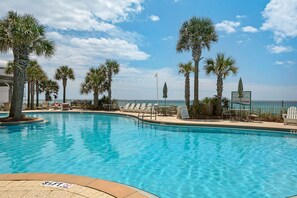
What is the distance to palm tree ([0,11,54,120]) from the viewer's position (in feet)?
48.3

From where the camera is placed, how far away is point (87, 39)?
1970 centimetres

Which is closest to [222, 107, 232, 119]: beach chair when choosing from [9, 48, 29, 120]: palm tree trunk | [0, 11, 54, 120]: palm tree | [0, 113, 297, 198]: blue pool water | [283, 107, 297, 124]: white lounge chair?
[283, 107, 297, 124]: white lounge chair

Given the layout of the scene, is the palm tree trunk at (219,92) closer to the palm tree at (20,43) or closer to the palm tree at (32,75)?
the palm tree at (20,43)

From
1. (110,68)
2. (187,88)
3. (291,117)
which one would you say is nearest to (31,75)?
(110,68)

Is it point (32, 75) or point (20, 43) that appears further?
point (32, 75)

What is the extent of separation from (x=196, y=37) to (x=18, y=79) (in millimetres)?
12483

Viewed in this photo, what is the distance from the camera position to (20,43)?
1502cm

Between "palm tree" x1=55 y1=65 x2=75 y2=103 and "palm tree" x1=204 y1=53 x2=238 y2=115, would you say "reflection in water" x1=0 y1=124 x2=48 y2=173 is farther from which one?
"palm tree" x1=55 y1=65 x2=75 y2=103

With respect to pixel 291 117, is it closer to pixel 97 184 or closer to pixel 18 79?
pixel 97 184

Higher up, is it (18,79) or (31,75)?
(31,75)

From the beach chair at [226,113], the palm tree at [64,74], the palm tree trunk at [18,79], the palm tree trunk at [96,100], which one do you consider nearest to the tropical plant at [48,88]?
the palm tree at [64,74]

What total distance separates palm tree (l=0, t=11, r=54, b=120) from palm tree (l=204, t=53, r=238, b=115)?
11094 mm

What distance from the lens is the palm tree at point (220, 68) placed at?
17828mm

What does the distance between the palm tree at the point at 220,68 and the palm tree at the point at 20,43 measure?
11.1 metres
